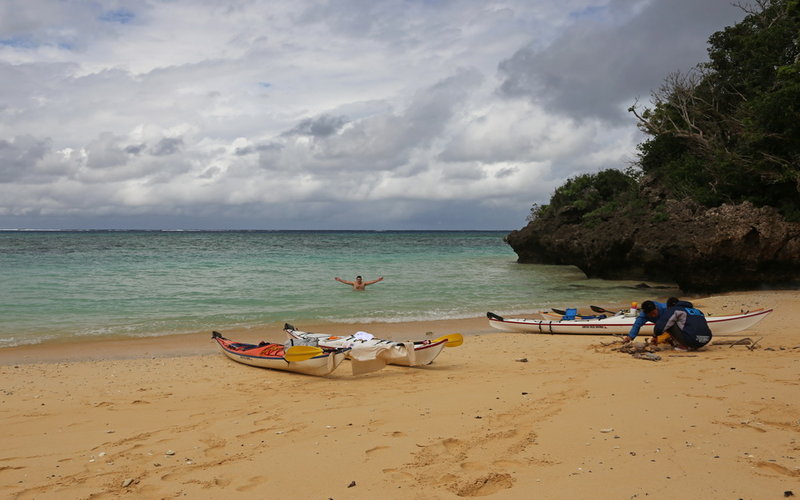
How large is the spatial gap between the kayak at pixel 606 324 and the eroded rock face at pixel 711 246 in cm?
825

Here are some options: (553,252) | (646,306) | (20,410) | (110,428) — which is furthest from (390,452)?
(553,252)

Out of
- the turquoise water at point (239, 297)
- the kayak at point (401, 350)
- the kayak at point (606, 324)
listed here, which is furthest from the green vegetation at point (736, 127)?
the kayak at point (401, 350)

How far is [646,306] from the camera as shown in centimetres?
917

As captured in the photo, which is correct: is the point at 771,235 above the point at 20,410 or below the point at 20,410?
above

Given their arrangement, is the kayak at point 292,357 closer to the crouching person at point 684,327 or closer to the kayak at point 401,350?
the kayak at point 401,350

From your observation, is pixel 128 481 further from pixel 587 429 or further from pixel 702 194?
pixel 702 194

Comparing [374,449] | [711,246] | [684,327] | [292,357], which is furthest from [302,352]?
[711,246]

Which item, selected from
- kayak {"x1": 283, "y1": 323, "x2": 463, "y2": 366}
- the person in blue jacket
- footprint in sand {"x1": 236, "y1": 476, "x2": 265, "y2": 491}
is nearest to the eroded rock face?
the person in blue jacket

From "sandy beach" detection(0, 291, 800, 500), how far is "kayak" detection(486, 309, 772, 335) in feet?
3.75

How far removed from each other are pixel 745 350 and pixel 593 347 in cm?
246

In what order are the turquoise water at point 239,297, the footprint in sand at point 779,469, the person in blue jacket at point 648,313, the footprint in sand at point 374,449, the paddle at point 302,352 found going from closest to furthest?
the footprint in sand at point 779,469 → the footprint in sand at point 374,449 → the paddle at point 302,352 → the person in blue jacket at point 648,313 → the turquoise water at point 239,297

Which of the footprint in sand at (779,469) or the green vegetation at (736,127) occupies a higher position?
the green vegetation at (736,127)

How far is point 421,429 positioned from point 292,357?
12.1ft

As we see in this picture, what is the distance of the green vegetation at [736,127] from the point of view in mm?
17672
